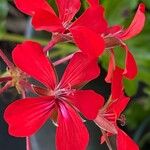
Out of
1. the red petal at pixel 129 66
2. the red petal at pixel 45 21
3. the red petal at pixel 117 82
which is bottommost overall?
the red petal at pixel 117 82

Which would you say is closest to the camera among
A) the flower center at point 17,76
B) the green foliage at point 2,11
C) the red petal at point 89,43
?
the red petal at point 89,43

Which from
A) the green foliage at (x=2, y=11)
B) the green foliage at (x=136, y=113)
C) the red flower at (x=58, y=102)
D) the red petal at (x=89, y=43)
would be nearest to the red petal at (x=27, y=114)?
the red flower at (x=58, y=102)

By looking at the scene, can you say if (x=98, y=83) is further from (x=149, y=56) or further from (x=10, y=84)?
(x=10, y=84)

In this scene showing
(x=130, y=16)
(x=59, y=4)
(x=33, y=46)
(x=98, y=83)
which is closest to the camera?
(x=33, y=46)

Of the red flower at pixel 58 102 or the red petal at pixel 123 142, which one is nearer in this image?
the red flower at pixel 58 102

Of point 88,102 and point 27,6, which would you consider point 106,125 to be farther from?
point 27,6

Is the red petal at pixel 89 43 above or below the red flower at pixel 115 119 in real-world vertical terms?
above

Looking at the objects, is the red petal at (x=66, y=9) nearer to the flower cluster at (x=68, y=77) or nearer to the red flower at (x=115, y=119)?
the flower cluster at (x=68, y=77)

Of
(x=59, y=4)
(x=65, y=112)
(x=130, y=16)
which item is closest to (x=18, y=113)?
(x=65, y=112)
